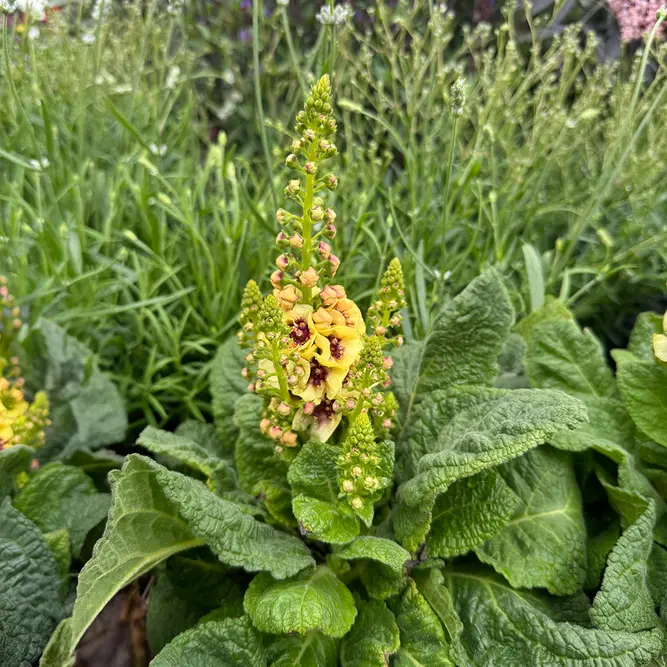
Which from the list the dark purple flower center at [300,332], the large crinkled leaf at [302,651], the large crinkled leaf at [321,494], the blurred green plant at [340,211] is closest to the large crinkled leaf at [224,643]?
the large crinkled leaf at [302,651]

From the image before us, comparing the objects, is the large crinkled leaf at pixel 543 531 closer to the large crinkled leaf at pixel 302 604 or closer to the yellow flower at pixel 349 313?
the large crinkled leaf at pixel 302 604

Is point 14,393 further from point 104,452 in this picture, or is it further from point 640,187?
point 640,187

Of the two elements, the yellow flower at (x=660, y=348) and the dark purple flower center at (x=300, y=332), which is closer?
the dark purple flower center at (x=300, y=332)

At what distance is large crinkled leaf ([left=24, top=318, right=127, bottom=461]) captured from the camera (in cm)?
107

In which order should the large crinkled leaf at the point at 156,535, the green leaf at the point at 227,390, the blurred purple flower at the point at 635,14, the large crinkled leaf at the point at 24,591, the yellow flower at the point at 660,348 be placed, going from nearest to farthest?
the large crinkled leaf at the point at 156,535
the large crinkled leaf at the point at 24,591
the yellow flower at the point at 660,348
the green leaf at the point at 227,390
the blurred purple flower at the point at 635,14

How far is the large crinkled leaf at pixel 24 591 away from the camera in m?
0.75

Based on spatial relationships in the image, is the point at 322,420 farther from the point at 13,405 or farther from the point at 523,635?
the point at 13,405

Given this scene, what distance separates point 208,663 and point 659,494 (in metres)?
0.69

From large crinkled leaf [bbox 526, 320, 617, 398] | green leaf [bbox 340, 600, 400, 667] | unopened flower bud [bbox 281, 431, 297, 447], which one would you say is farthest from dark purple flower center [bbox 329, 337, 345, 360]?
large crinkled leaf [bbox 526, 320, 617, 398]

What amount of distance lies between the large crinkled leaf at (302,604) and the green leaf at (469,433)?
0.35 ft

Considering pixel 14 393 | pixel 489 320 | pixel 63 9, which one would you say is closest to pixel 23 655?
pixel 14 393

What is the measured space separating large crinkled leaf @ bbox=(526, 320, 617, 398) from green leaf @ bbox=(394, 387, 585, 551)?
8.6 inches

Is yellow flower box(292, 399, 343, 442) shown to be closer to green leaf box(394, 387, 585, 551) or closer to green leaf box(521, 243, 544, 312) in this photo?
green leaf box(394, 387, 585, 551)

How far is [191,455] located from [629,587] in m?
0.58
